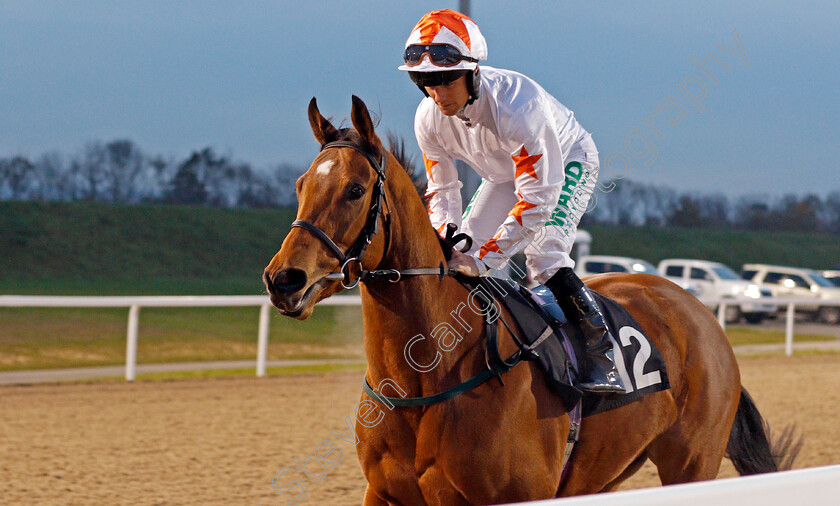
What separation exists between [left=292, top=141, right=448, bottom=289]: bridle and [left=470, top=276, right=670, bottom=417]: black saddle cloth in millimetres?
324

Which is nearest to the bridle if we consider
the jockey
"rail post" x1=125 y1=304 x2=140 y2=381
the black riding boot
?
the jockey

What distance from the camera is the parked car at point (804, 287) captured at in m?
19.0

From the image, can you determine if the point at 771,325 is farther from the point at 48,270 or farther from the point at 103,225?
the point at 103,225

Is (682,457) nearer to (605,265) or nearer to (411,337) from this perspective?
(411,337)

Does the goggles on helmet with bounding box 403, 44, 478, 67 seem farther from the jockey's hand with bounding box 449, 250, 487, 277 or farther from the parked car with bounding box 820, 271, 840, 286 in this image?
the parked car with bounding box 820, 271, 840, 286

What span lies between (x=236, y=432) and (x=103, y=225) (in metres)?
31.2

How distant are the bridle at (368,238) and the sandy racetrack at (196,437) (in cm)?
242

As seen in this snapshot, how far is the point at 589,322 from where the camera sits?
106 inches

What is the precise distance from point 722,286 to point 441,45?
18.0 m

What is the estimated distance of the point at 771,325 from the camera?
59.3 feet

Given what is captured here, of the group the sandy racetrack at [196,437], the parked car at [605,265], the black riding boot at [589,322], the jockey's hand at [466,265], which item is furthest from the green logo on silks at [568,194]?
the parked car at [605,265]

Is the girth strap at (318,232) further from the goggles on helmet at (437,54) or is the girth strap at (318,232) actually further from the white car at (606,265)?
the white car at (606,265)

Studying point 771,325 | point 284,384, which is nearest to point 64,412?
point 284,384

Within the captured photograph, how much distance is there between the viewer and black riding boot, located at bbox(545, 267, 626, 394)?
2650mm
